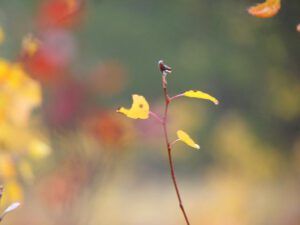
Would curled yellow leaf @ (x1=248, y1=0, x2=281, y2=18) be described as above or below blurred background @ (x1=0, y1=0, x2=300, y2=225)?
above

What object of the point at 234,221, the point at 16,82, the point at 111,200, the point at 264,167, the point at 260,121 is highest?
the point at 16,82

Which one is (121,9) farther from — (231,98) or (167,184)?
(167,184)

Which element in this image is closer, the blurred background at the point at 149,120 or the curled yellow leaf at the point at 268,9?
the curled yellow leaf at the point at 268,9

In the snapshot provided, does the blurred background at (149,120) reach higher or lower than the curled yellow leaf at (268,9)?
lower

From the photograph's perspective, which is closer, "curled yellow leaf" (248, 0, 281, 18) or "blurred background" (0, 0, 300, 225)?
"curled yellow leaf" (248, 0, 281, 18)

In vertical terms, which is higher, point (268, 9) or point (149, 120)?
point (268, 9)

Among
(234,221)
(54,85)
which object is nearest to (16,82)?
(54,85)

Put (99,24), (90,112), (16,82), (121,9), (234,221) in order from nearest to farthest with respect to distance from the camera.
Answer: (16,82), (234,221), (90,112), (121,9), (99,24)

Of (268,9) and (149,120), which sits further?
(149,120)
